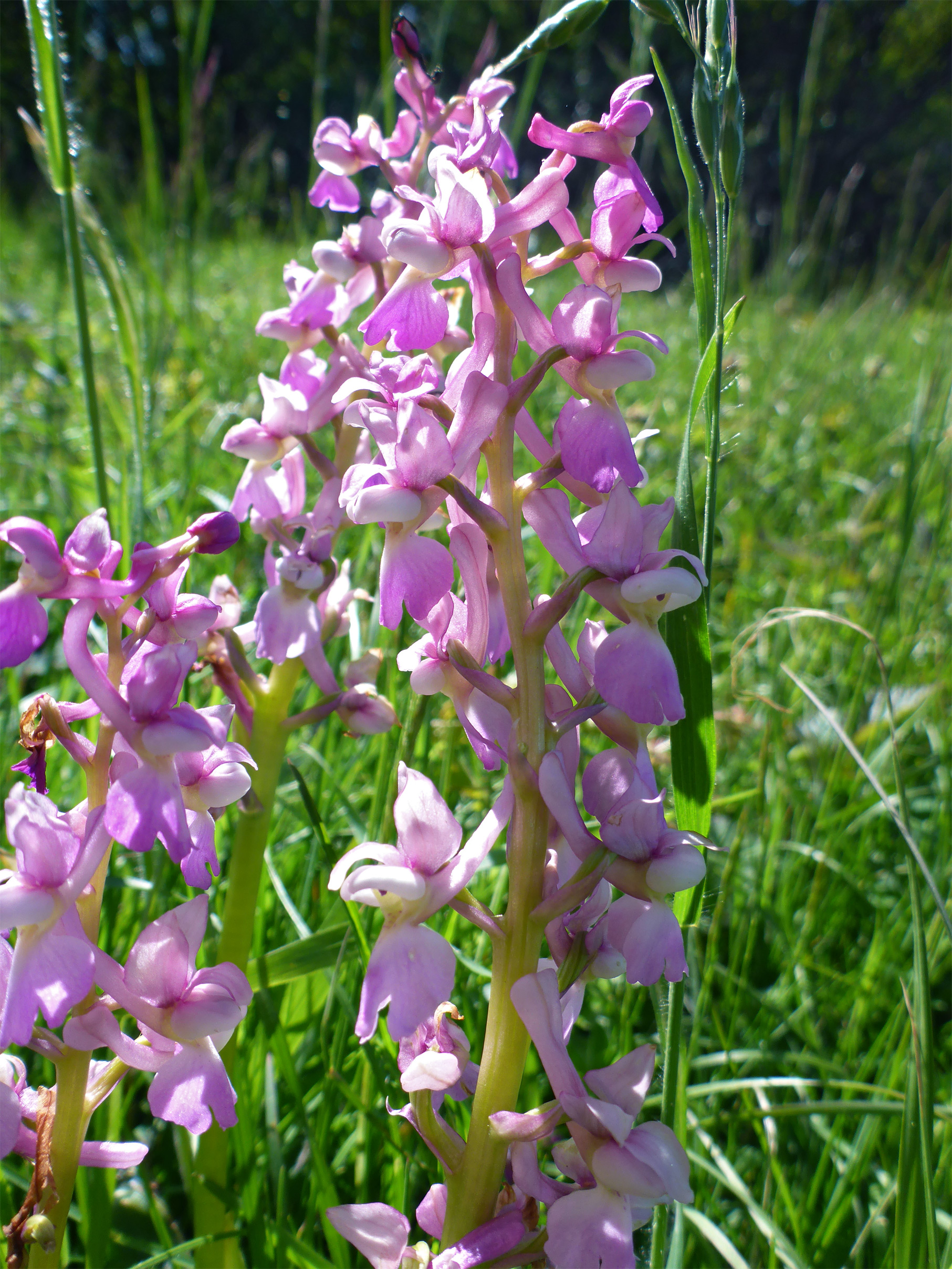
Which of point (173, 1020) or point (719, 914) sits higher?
point (173, 1020)

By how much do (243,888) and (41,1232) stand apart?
13.7 inches

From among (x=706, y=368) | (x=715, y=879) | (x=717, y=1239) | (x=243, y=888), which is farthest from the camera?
(x=715, y=879)

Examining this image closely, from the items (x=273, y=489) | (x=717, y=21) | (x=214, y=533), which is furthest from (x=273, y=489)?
(x=717, y=21)

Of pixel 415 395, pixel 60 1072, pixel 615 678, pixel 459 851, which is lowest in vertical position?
pixel 60 1072

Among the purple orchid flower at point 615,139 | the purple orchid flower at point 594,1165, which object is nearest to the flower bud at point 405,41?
the purple orchid flower at point 615,139

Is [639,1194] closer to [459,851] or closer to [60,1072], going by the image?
[459,851]

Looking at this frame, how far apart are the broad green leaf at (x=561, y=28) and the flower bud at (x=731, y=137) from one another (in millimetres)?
98

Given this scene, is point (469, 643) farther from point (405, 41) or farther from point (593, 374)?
point (405, 41)

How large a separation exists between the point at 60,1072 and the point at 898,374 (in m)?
5.46

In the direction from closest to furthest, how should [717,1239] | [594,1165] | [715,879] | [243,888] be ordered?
[594,1165] < [717,1239] < [243,888] < [715,879]

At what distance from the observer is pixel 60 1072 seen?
0.58 metres

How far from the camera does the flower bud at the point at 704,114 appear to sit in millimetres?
606

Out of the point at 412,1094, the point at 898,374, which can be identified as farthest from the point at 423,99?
the point at 898,374

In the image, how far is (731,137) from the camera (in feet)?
2.05
